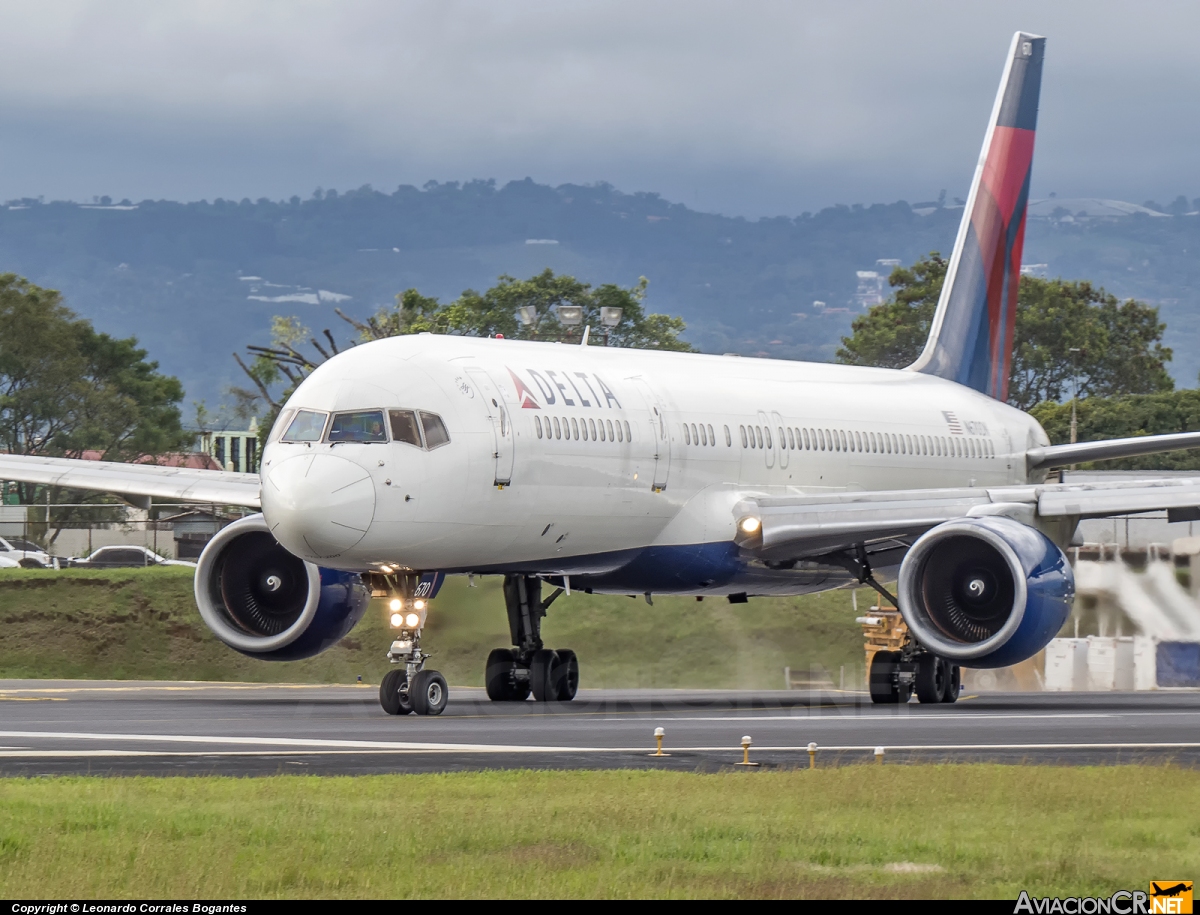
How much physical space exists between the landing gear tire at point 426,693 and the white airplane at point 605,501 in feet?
0.09

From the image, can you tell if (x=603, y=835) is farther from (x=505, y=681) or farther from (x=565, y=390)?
(x=505, y=681)

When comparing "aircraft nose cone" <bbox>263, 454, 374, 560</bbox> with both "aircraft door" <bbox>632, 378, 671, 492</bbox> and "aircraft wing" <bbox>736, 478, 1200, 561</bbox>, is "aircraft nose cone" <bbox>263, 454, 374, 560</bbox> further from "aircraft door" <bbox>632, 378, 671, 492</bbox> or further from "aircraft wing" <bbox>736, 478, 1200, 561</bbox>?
"aircraft wing" <bbox>736, 478, 1200, 561</bbox>

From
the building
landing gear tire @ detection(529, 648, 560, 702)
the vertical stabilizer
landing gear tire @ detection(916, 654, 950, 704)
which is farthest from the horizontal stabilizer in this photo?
the building

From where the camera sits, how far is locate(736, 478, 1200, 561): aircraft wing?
91.8 ft

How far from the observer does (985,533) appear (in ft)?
86.5

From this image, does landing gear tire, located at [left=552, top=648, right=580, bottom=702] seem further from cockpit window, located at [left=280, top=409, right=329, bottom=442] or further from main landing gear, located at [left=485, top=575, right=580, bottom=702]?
cockpit window, located at [left=280, top=409, right=329, bottom=442]

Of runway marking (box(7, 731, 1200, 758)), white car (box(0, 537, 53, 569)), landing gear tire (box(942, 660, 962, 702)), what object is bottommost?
landing gear tire (box(942, 660, 962, 702))

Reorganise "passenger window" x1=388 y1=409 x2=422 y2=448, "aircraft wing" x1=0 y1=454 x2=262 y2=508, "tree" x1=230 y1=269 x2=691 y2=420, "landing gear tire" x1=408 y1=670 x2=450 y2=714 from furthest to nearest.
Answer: "tree" x1=230 y1=269 x2=691 y2=420, "aircraft wing" x1=0 y1=454 x2=262 y2=508, "landing gear tire" x1=408 y1=670 x2=450 y2=714, "passenger window" x1=388 y1=409 x2=422 y2=448

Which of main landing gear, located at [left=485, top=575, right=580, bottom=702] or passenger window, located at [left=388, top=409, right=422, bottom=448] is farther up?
passenger window, located at [left=388, top=409, right=422, bottom=448]

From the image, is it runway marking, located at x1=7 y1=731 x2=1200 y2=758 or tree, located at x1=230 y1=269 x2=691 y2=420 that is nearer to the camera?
runway marking, located at x1=7 y1=731 x2=1200 y2=758

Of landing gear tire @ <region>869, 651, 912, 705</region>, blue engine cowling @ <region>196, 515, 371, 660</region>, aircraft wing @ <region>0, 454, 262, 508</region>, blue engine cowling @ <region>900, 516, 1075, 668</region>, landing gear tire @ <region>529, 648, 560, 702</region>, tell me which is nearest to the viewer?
blue engine cowling @ <region>900, 516, 1075, 668</region>

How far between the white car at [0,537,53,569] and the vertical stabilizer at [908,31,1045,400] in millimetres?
27334
